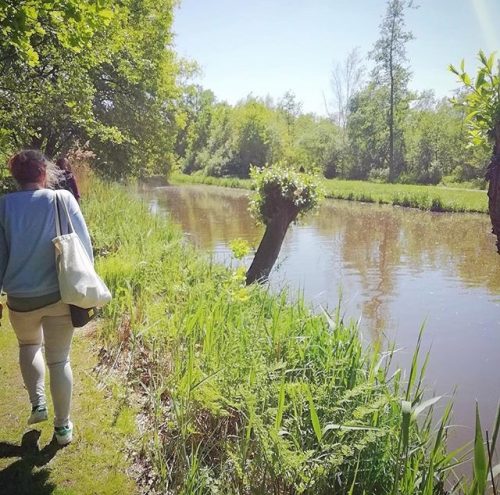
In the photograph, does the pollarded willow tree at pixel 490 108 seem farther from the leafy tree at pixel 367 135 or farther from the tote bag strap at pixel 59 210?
the leafy tree at pixel 367 135

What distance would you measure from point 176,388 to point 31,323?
112 cm

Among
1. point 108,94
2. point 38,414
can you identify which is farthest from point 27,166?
point 108,94

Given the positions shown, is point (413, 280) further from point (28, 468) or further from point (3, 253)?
point (3, 253)

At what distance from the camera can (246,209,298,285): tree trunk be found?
7.23 meters

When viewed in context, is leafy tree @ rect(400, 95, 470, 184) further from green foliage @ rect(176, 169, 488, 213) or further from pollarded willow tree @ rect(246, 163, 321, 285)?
pollarded willow tree @ rect(246, 163, 321, 285)

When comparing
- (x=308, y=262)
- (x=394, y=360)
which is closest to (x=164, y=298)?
(x=394, y=360)

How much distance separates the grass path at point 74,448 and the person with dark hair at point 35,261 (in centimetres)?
40

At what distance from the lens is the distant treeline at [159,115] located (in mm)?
5439

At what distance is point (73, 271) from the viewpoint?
8.25 ft

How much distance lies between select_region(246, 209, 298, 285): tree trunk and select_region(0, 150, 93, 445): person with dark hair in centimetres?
473

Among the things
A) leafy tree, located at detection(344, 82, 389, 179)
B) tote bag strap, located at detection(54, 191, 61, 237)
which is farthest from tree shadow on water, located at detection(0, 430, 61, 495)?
leafy tree, located at detection(344, 82, 389, 179)

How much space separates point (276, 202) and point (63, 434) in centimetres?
512

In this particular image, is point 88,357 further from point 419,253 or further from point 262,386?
point 419,253

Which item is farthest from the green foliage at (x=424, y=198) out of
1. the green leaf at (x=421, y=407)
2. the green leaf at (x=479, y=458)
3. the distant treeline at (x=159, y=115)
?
the green leaf at (x=479, y=458)
